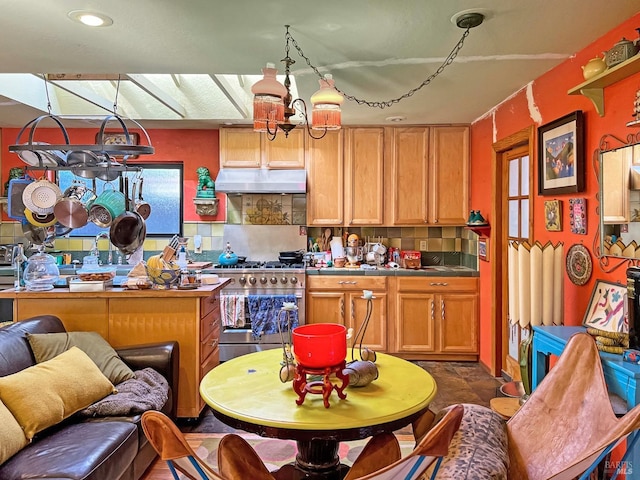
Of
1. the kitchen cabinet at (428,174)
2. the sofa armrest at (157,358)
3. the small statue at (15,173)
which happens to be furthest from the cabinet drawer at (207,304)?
the small statue at (15,173)

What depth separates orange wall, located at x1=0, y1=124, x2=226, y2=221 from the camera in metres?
5.24

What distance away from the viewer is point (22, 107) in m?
4.29

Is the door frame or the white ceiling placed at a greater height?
the white ceiling

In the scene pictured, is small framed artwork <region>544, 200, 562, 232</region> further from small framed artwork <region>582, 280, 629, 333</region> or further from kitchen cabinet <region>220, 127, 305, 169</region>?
kitchen cabinet <region>220, 127, 305, 169</region>

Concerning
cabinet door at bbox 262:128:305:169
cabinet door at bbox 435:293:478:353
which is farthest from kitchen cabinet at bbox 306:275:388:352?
cabinet door at bbox 262:128:305:169

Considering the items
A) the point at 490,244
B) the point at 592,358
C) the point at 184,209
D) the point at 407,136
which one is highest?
the point at 407,136

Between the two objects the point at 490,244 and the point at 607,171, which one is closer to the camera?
the point at 607,171

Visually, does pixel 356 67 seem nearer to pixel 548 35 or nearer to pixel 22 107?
pixel 548 35

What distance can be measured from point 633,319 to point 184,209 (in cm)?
450

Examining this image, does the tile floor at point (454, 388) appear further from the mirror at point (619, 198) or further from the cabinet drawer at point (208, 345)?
the mirror at point (619, 198)

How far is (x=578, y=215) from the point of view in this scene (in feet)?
9.04

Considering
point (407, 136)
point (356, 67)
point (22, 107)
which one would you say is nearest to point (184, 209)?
point (22, 107)

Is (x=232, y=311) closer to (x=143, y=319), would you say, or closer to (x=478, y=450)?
(x=143, y=319)

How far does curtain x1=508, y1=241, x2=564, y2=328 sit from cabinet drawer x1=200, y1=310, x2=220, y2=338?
212 centimetres
